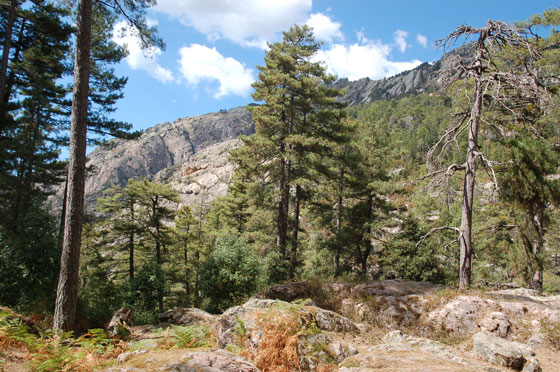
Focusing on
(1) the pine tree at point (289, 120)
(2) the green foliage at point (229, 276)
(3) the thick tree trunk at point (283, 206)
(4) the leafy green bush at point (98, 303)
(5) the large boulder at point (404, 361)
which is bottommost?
(4) the leafy green bush at point (98, 303)

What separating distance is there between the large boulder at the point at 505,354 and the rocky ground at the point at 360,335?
15 millimetres

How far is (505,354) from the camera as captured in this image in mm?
4402

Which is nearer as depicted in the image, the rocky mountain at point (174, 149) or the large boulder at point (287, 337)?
the large boulder at point (287, 337)

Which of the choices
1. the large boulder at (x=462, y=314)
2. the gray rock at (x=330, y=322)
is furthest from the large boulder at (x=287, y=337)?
the large boulder at (x=462, y=314)

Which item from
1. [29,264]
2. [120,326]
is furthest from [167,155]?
[120,326]

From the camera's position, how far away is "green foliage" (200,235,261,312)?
38.3 feet

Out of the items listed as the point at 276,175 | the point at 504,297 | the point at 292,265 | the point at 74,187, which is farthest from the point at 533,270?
the point at 74,187

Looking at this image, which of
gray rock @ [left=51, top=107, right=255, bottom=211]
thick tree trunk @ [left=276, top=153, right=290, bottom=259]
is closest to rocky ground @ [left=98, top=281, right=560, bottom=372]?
thick tree trunk @ [left=276, top=153, right=290, bottom=259]

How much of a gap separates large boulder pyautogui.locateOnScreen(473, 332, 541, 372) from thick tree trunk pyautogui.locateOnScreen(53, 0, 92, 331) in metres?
8.03

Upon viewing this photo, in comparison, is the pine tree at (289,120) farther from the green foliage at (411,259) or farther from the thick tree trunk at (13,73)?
the thick tree trunk at (13,73)

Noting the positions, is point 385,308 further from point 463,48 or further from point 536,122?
point 536,122

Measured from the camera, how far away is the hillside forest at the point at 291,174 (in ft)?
27.2

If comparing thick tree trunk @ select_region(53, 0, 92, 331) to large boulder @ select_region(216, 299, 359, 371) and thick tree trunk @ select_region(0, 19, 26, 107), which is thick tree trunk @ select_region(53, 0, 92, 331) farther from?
thick tree trunk @ select_region(0, 19, 26, 107)

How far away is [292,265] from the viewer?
14.7 m
